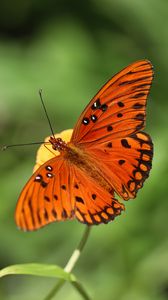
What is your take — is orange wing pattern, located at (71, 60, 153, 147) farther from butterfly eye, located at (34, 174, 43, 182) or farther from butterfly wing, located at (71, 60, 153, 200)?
butterfly eye, located at (34, 174, 43, 182)

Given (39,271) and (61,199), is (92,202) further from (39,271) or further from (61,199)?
(39,271)

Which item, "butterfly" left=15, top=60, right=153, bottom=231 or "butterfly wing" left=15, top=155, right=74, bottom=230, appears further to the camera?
"butterfly" left=15, top=60, right=153, bottom=231

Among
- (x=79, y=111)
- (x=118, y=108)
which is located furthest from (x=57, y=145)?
(x=79, y=111)

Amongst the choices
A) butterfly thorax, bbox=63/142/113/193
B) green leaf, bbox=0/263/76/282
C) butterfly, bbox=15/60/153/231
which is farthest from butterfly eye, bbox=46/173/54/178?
green leaf, bbox=0/263/76/282

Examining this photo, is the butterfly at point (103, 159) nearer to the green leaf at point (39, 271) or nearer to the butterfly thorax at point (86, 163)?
the butterfly thorax at point (86, 163)

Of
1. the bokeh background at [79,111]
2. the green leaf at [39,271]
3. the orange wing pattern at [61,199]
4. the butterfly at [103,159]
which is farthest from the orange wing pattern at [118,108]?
the bokeh background at [79,111]

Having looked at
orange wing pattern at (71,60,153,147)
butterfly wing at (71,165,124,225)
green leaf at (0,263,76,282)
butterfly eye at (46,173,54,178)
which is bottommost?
green leaf at (0,263,76,282)

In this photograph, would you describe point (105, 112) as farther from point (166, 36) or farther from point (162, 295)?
point (166, 36)
